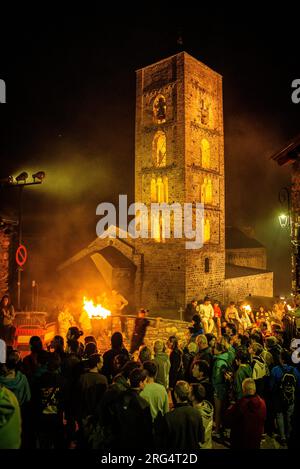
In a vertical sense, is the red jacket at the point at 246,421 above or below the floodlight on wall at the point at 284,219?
below

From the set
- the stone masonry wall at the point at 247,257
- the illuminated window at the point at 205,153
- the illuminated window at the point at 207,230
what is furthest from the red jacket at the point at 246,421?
the stone masonry wall at the point at 247,257

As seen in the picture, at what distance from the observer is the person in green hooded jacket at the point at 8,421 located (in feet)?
13.4

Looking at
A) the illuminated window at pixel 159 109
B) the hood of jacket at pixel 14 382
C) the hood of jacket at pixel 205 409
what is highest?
the illuminated window at pixel 159 109

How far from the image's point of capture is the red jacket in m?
4.85

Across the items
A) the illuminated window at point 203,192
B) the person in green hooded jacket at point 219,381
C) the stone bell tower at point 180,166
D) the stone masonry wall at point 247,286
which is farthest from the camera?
the stone masonry wall at point 247,286

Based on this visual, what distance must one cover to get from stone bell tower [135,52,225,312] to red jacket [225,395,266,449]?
1815 centimetres

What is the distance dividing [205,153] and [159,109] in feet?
15.9

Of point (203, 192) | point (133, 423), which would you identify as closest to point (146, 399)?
point (133, 423)

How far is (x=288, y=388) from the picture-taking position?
20.0ft

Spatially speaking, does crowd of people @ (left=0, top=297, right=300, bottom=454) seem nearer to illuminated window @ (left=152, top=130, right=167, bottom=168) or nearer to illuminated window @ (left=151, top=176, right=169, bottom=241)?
illuminated window @ (left=151, top=176, right=169, bottom=241)

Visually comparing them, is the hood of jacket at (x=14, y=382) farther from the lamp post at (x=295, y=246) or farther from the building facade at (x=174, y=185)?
the building facade at (x=174, y=185)

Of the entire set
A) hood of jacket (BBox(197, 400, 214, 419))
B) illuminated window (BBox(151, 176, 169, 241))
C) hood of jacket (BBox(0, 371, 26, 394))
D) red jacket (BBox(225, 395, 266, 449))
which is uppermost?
illuminated window (BBox(151, 176, 169, 241))

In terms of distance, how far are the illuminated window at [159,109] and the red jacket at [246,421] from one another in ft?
76.3

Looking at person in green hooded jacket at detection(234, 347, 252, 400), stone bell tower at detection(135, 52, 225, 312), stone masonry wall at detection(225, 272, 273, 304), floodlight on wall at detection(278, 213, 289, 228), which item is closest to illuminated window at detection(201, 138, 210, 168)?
stone bell tower at detection(135, 52, 225, 312)
